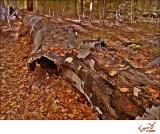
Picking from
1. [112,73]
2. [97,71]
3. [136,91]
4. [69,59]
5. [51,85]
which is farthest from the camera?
[51,85]

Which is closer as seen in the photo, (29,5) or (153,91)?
(153,91)

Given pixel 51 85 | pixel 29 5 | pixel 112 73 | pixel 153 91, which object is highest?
pixel 29 5

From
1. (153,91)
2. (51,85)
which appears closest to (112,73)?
(153,91)

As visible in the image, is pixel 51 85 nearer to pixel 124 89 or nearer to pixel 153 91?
pixel 124 89

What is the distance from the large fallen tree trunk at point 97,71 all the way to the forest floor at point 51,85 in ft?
0.68

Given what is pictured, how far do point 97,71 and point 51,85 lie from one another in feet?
3.52

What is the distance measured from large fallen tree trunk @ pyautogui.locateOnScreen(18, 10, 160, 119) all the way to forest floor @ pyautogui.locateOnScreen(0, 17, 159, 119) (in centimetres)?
21

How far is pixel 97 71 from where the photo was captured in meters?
3.99

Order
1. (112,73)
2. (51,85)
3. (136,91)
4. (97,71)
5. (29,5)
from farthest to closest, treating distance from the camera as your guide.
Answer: (29,5) → (51,85) → (97,71) → (112,73) → (136,91)

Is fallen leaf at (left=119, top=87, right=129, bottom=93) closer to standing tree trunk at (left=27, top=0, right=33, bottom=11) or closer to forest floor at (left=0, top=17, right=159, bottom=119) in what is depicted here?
forest floor at (left=0, top=17, right=159, bottom=119)

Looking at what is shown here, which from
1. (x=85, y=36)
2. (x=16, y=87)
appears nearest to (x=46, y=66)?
(x=16, y=87)

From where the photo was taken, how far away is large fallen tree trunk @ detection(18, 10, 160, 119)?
338 cm

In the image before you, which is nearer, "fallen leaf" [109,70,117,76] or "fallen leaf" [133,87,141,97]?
"fallen leaf" [133,87,141,97]

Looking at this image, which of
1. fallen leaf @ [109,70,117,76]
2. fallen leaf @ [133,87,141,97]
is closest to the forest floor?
fallen leaf @ [109,70,117,76]
